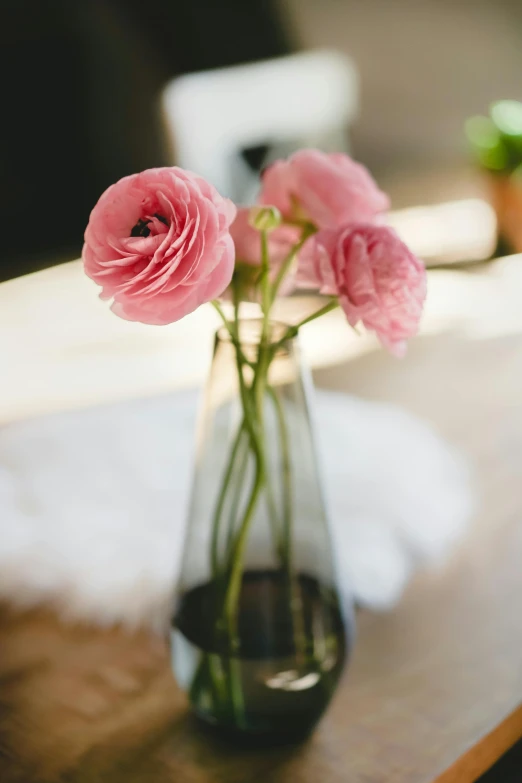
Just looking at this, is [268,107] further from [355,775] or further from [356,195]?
[355,775]

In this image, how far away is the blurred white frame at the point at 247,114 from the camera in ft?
6.10

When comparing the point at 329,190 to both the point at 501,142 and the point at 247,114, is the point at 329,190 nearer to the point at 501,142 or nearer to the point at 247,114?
the point at 247,114

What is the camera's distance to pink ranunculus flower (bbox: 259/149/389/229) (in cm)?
44

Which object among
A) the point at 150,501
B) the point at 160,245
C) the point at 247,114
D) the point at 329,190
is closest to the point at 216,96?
the point at 247,114

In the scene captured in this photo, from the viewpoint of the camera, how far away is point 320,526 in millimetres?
466

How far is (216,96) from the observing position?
1.90 metres

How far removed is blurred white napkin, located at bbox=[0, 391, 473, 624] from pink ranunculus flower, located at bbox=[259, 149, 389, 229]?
199mm

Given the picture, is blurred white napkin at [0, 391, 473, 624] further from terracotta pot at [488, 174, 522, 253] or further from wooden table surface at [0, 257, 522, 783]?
terracotta pot at [488, 174, 522, 253]

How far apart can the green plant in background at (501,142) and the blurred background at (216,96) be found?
7 centimetres

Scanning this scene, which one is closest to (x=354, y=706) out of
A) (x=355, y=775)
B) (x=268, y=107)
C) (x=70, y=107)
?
(x=355, y=775)

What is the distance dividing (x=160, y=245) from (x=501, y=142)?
6.07 feet

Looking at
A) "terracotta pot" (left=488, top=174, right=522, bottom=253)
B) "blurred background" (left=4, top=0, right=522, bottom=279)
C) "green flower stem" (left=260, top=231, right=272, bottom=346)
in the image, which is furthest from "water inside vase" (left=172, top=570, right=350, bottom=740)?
"terracotta pot" (left=488, top=174, right=522, bottom=253)

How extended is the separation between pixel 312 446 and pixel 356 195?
0.15m

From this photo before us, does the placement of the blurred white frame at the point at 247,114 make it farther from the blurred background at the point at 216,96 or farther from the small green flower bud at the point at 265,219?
the small green flower bud at the point at 265,219
